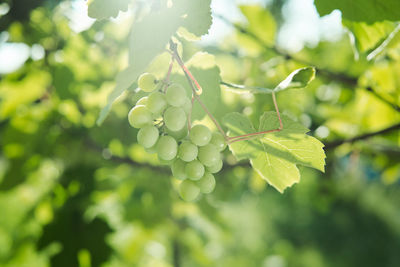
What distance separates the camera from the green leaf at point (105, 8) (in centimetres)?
33

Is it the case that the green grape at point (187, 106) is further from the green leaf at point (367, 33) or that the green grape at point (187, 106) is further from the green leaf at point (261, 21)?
the green leaf at point (261, 21)

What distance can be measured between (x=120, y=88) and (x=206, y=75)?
0.17 meters

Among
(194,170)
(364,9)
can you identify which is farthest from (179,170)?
(364,9)

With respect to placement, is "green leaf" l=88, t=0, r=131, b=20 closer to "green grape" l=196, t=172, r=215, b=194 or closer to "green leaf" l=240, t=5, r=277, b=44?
"green grape" l=196, t=172, r=215, b=194

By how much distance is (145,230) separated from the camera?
1.39 metres

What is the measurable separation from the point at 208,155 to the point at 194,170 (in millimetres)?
27

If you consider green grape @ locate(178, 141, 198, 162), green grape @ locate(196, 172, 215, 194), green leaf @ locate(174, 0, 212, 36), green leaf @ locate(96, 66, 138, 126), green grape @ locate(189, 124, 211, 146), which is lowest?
green grape @ locate(196, 172, 215, 194)

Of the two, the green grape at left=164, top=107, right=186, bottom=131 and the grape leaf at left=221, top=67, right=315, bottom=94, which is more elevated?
the grape leaf at left=221, top=67, right=315, bottom=94

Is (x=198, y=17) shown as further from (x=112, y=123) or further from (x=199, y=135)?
(x=112, y=123)

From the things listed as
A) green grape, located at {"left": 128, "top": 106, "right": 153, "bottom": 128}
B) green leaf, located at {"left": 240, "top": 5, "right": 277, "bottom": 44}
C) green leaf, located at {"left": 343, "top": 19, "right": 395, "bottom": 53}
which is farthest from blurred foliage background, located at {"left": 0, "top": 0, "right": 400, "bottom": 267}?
green grape, located at {"left": 128, "top": 106, "right": 153, "bottom": 128}

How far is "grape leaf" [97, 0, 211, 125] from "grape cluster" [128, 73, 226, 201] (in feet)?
0.18

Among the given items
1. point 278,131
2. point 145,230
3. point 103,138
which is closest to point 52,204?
point 103,138

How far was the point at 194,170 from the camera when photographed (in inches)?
14.6

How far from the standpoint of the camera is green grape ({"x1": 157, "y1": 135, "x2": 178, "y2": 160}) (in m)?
0.37
